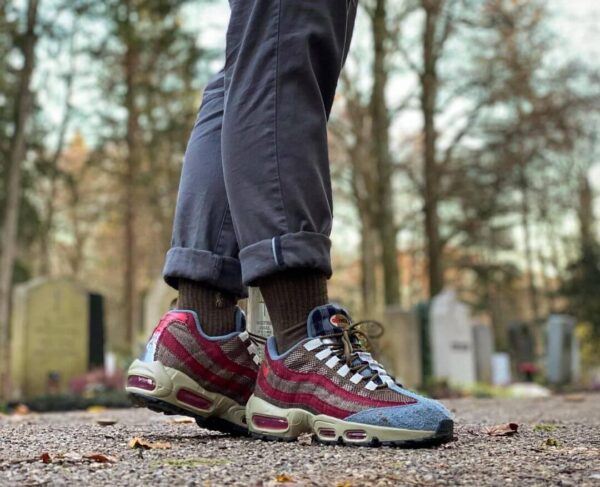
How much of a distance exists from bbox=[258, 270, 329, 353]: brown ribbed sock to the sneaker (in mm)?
23

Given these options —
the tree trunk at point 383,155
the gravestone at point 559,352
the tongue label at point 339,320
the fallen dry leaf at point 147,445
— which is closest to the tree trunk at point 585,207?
the gravestone at point 559,352

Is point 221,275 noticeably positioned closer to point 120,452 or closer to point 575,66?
point 120,452

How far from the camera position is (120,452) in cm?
156

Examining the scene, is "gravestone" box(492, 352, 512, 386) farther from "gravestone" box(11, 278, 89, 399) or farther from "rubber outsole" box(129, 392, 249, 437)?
"rubber outsole" box(129, 392, 249, 437)

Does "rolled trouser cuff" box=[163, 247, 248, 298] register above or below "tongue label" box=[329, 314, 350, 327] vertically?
above

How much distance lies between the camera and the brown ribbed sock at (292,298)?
1720mm

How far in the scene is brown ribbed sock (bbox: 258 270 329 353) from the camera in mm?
1720

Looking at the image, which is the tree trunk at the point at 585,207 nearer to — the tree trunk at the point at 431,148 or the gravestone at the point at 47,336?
the tree trunk at the point at 431,148

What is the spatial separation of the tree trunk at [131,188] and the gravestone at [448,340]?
6002mm

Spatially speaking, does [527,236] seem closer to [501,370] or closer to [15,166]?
[501,370]

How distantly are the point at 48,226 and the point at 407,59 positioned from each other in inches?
315

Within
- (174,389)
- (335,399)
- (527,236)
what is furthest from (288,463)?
(527,236)

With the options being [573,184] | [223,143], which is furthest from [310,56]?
[573,184]

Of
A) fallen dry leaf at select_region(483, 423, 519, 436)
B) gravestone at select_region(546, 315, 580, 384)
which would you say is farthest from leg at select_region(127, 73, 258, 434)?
gravestone at select_region(546, 315, 580, 384)
